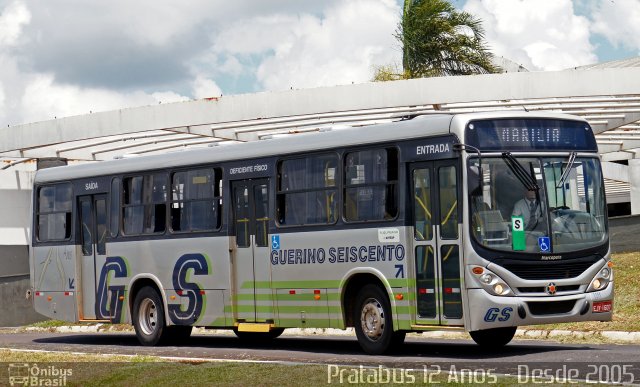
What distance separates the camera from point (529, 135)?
1628 centimetres

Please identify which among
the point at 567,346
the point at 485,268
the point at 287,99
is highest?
the point at 287,99

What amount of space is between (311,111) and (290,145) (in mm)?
13435

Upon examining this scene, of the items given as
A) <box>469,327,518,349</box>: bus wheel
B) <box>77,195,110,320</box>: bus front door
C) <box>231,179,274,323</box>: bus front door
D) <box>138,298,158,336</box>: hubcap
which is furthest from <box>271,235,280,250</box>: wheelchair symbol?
<box>77,195,110,320</box>: bus front door

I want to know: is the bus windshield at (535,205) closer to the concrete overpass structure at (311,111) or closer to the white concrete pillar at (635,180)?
the concrete overpass structure at (311,111)

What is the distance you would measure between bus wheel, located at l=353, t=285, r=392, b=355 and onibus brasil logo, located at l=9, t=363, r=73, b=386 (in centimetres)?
433

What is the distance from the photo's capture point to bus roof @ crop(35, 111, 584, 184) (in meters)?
16.3

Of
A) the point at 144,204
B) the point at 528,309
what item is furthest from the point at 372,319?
the point at 144,204

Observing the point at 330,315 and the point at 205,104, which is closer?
the point at 330,315

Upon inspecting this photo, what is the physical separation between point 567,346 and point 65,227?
33.5 ft

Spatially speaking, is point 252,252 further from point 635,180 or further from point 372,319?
point 635,180

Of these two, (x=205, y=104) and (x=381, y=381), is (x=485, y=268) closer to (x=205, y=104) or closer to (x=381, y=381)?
(x=381, y=381)

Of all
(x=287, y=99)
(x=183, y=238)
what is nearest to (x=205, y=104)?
(x=287, y=99)

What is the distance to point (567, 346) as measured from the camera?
57.7ft

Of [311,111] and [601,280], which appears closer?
[601,280]
